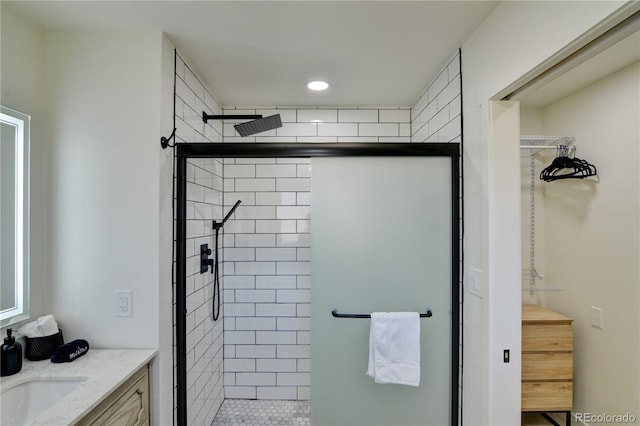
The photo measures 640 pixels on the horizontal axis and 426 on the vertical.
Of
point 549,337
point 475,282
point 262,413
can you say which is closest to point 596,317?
point 549,337

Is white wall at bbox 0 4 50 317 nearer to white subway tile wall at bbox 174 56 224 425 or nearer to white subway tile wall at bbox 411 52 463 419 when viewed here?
white subway tile wall at bbox 174 56 224 425

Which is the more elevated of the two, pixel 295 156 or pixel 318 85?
pixel 318 85

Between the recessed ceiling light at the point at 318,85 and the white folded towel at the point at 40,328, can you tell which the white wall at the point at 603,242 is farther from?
the white folded towel at the point at 40,328

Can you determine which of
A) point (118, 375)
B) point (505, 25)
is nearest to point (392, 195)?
point (505, 25)

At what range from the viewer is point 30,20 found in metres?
1.42

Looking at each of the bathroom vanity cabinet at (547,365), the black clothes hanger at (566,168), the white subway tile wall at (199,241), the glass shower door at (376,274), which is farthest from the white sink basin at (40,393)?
the black clothes hanger at (566,168)

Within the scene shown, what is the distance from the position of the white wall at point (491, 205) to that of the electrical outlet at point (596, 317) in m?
1.14

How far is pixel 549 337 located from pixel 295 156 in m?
2.03

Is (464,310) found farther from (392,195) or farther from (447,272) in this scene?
(392,195)

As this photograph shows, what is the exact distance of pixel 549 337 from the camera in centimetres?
202

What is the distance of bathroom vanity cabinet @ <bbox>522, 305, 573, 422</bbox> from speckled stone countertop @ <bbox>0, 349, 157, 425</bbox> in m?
2.23

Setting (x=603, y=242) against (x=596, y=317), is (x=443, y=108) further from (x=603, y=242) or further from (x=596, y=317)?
(x=596, y=317)

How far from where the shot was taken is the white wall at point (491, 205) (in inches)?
46.8

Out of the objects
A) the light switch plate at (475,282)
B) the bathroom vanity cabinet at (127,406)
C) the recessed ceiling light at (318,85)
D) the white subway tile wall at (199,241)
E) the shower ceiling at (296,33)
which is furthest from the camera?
the recessed ceiling light at (318,85)
